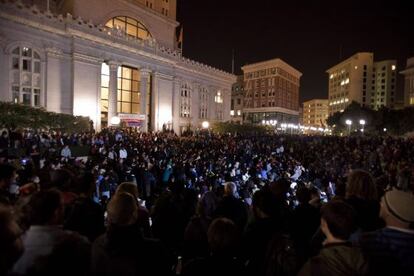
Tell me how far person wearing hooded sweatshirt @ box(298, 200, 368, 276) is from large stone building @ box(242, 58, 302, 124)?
9962 cm

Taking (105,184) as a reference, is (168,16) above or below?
above

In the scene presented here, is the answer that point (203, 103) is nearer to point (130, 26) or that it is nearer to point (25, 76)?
point (130, 26)

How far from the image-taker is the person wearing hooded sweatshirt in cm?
238

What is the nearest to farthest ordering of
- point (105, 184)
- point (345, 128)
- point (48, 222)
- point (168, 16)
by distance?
1. point (48, 222)
2. point (105, 184)
3. point (168, 16)
4. point (345, 128)

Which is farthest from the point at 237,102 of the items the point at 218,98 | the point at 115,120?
the point at 115,120

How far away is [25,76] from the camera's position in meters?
30.0

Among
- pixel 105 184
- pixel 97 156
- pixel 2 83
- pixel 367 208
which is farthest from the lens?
pixel 2 83

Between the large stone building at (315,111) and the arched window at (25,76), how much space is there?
160 metres

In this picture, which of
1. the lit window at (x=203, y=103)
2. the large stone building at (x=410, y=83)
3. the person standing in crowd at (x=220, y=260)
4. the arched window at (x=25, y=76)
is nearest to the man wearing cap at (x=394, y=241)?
the person standing in crowd at (x=220, y=260)

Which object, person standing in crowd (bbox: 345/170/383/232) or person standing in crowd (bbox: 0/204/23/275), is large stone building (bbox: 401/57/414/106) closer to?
person standing in crowd (bbox: 345/170/383/232)

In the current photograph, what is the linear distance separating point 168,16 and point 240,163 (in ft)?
138

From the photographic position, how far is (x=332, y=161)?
1888cm

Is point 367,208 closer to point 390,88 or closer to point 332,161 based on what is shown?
point 332,161

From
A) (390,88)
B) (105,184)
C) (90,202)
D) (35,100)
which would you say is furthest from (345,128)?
(90,202)
